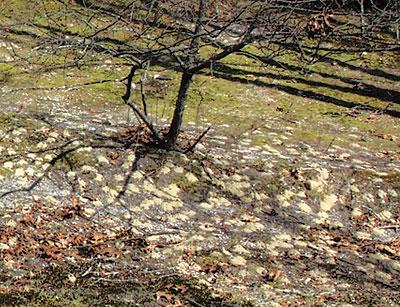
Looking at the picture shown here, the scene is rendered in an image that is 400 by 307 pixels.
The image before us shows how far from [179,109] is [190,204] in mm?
1704

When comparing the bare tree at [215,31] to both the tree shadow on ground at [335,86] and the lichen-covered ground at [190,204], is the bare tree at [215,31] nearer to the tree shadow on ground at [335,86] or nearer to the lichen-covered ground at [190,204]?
the lichen-covered ground at [190,204]

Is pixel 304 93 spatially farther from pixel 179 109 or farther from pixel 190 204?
pixel 190 204

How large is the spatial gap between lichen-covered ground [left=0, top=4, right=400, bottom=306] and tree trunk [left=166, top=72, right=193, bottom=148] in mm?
284

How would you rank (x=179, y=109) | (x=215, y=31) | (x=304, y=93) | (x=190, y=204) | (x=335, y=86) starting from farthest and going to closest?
(x=335, y=86), (x=304, y=93), (x=215, y=31), (x=179, y=109), (x=190, y=204)

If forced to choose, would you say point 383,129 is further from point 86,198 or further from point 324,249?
point 86,198

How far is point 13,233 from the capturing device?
6.79 metres

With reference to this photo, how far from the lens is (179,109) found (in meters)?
9.20

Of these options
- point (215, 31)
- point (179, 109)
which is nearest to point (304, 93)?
point (215, 31)

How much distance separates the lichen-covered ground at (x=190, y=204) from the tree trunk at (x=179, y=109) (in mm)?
284

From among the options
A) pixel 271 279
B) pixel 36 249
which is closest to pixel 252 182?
pixel 271 279

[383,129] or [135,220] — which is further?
[383,129]

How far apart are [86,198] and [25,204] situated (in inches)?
34.5

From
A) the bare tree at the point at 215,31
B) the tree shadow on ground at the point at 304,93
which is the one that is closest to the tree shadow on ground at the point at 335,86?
the tree shadow on ground at the point at 304,93

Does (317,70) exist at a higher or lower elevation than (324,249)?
higher
